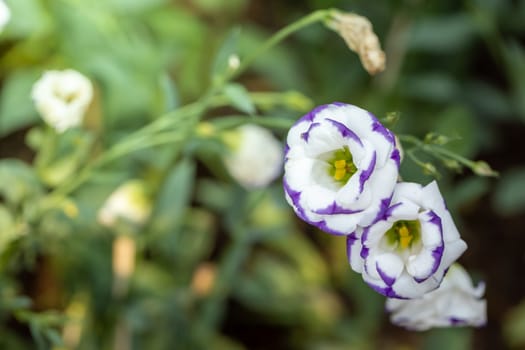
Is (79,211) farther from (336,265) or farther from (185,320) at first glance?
(336,265)

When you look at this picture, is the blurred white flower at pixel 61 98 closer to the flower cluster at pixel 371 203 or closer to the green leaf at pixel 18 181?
the green leaf at pixel 18 181

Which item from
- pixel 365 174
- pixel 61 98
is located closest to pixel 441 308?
pixel 365 174

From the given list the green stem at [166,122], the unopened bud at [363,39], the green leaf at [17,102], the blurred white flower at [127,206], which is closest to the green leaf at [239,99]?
the green stem at [166,122]

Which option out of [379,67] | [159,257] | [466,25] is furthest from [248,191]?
[466,25]

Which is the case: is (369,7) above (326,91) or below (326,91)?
above

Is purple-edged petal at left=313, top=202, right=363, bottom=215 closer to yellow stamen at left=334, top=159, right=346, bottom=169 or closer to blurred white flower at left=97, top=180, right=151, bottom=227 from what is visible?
yellow stamen at left=334, top=159, right=346, bottom=169

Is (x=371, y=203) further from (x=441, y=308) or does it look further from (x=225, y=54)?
(x=225, y=54)
